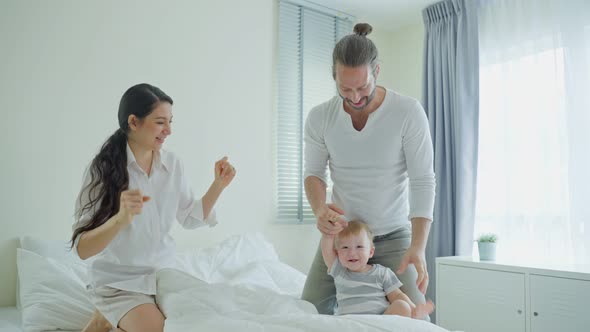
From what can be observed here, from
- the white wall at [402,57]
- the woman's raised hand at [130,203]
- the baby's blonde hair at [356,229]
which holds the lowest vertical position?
the baby's blonde hair at [356,229]

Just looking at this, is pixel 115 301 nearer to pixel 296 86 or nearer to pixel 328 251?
pixel 328 251

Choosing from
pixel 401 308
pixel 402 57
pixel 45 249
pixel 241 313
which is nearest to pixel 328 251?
pixel 401 308

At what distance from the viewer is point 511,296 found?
272 cm

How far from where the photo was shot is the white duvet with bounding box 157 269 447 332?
1.22 m

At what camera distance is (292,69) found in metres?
3.45

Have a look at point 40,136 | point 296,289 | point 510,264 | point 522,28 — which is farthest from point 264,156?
point 522,28

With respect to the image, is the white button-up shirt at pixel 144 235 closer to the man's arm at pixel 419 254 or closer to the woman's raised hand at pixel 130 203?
the woman's raised hand at pixel 130 203

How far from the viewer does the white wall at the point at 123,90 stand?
237cm

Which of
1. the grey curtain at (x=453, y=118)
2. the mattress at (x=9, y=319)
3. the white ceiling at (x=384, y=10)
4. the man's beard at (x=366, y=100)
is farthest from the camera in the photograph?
the white ceiling at (x=384, y=10)

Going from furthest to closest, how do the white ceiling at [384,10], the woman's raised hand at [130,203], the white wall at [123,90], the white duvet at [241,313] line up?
the white ceiling at [384,10] → the white wall at [123,90] → the woman's raised hand at [130,203] → the white duvet at [241,313]

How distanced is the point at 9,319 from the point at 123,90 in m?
1.25

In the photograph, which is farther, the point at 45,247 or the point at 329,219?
the point at 45,247

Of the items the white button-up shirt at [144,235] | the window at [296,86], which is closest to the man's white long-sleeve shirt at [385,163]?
the white button-up shirt at [144,235]

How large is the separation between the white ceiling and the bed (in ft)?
6.01
